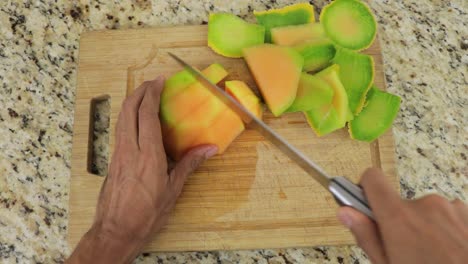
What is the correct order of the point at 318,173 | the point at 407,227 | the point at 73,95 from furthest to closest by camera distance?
the point at 73,95
the point at 318,173
the point at 407,227

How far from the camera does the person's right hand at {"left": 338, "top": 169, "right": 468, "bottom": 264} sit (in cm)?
70

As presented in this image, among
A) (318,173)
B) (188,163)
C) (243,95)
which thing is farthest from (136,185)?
(318,173)

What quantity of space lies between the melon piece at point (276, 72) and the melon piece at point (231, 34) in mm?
45

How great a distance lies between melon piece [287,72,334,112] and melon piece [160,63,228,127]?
7.7 inches

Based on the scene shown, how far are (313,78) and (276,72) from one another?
9 cm

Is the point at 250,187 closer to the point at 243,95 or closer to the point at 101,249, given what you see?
the point at 243,95

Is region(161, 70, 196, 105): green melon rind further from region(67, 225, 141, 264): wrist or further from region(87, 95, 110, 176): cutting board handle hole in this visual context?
region(67, 225, 141, 264): wrist

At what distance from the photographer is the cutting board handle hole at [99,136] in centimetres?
129

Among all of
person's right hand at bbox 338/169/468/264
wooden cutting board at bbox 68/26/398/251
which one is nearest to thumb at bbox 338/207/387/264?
person's right hand at bbox 338/169/468/264

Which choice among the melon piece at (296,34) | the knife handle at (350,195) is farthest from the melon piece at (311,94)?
the knife handle at (350,195)

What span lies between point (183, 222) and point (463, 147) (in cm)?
74

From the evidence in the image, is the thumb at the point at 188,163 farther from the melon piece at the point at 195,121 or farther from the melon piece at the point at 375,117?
the melon piece at the point at 375,117

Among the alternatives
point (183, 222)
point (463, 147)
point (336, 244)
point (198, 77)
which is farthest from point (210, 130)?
point (463, 147)

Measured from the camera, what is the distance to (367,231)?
76 cm
